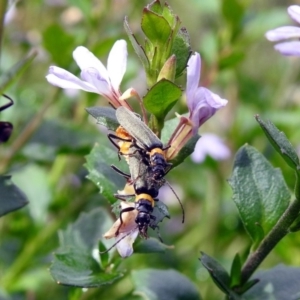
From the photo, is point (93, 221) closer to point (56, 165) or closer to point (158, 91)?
point (158, 91)

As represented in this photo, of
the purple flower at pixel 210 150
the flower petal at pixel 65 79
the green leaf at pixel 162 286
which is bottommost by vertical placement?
the purple flower at pixel 210 150

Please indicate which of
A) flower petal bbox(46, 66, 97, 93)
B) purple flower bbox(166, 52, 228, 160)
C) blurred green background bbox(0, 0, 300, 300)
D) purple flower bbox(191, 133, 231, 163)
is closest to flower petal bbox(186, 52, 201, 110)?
purple flower bbox(166, 52, 228, 160)

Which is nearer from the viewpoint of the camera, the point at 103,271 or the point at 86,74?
the point at 86,74

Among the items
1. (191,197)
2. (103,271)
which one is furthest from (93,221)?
(191,197)

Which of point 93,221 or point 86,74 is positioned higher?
point 86,74

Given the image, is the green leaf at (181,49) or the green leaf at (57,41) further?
the green leaf at (57,41)

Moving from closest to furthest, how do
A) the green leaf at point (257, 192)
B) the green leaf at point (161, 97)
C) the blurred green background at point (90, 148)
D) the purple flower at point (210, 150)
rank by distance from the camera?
1. the green leaf at point (161, 97)
2. the green leaf at point (257, 192)
3. the blurred green background at point (90, 148)
4. the purple flower at point (210, 150)

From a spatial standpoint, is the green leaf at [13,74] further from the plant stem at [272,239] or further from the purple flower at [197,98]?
the plant stem at [272,239]

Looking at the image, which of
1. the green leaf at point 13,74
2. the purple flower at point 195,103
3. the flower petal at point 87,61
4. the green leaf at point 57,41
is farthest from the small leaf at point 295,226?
the green leaf at point 57,41
